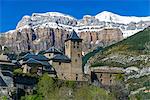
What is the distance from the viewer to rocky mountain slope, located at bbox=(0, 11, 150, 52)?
13162 cm

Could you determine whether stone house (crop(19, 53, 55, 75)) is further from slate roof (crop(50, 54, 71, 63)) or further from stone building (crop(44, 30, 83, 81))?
slate roof (crop(50, 54, 71, 63))

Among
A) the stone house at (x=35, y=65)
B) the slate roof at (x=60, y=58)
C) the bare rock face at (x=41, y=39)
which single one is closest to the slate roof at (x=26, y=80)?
the stone house at (x=35, y=65)

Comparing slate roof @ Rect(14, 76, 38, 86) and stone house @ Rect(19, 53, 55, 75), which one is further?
stone house @ Rect(19, 53, 55, 75)

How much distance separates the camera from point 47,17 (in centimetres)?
15050

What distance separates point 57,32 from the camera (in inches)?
5374

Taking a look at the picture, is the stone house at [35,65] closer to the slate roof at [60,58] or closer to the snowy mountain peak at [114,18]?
the slate roof at [60,58]

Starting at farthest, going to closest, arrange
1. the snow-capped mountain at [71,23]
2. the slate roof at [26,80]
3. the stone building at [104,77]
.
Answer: the snow-capped mountain at [71,23], the stone building at [104,77], the slate roof at [26,80]

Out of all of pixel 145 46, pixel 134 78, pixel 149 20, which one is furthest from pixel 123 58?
pixel 149 20

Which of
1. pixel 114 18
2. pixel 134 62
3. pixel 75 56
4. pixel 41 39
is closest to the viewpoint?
pixel 75 56

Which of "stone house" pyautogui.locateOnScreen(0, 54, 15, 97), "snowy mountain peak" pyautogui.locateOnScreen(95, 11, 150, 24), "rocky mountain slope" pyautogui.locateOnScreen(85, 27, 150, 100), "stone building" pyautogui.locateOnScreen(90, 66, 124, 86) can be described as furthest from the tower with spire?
"snowy mountain peak" pyautogui.locateOnScreen(95, 11, 150, 24)

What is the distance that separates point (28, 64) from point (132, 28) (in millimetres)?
125866

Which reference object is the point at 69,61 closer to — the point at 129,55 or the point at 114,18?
the point at 129,55

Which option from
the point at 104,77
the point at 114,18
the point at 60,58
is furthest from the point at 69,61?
the point at 114,18

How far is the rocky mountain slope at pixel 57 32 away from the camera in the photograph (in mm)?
131625
